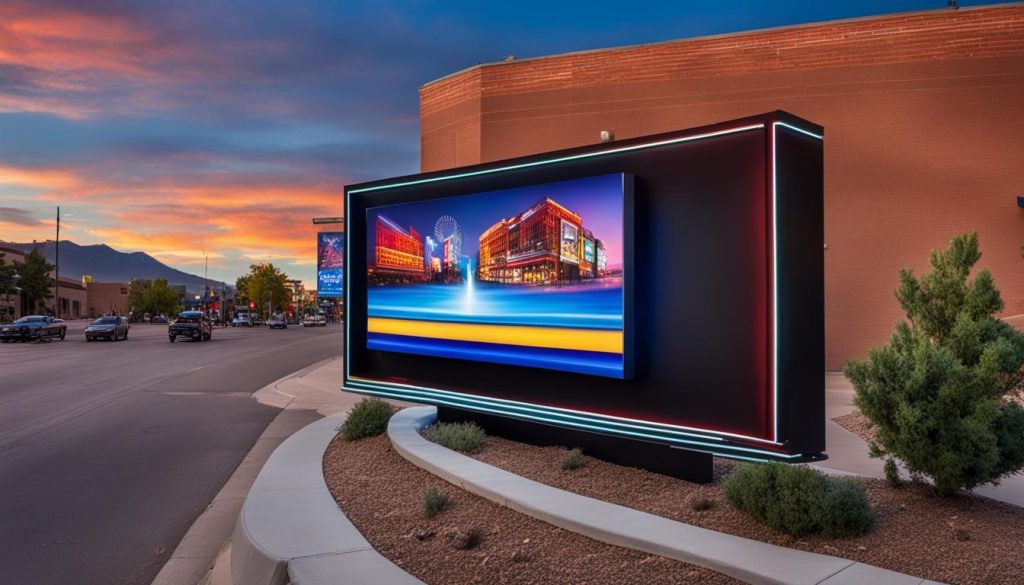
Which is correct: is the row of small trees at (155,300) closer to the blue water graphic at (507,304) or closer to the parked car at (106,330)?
the parked car at (106,330)

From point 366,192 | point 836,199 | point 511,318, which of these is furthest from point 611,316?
point 836,199

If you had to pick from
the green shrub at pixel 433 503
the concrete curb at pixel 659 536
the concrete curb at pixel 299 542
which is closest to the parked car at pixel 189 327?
the concrete curb at pixel 299 542

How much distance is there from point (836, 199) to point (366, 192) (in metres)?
15.7

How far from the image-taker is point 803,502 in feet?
18.3

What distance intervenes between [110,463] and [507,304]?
5931 millimetres

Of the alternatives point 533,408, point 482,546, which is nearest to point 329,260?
point 533,408

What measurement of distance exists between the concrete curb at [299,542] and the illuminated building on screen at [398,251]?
3712 millimetres

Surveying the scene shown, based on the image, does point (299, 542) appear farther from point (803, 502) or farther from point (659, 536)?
point (803, 502)

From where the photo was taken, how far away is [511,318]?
9.45 meters

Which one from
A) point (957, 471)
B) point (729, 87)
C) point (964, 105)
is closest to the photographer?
point (957, 471)

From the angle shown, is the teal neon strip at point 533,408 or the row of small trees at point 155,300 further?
the row of small trees at point 155,300

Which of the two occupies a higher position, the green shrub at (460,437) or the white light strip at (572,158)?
the white light strip at (572,158)

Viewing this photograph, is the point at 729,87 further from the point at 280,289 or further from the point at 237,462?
the point at 280,289

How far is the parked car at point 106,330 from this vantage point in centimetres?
4645
